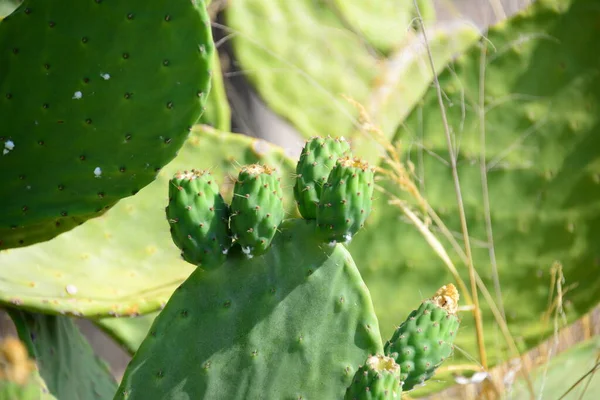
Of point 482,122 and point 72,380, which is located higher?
point 482,122

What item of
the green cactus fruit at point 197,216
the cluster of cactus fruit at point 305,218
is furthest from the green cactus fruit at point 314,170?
the green cactus fruit at point 197,216

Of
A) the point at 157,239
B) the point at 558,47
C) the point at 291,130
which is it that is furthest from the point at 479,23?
the point at 157,239

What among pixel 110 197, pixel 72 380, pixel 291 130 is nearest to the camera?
pixel 110 197

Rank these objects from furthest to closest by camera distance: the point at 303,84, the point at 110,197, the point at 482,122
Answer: the point at 303,84 < the point at 482,122 < the point at 110,197

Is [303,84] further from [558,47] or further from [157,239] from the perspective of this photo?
[157,239]

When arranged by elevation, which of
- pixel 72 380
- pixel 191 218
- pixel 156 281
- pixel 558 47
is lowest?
pixel 72 380

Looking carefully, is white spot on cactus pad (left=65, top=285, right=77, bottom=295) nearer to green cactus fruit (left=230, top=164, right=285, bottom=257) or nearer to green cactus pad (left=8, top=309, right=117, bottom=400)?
green cactus pad (left=8, top=309, right=117, bottom=400)

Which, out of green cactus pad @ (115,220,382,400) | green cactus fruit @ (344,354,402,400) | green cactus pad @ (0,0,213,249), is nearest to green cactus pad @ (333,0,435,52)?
green cactus pad @ (0,0,213,249)
